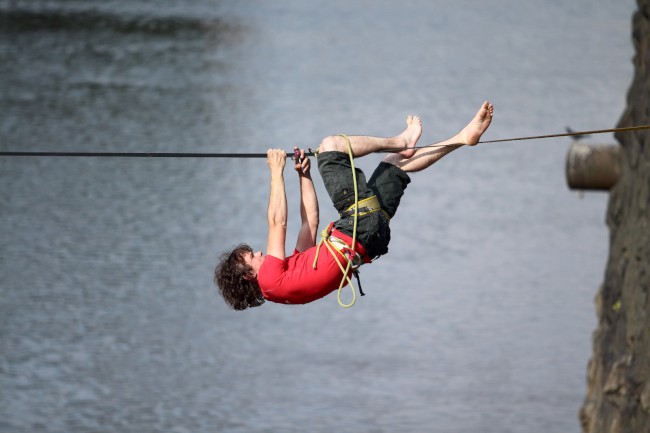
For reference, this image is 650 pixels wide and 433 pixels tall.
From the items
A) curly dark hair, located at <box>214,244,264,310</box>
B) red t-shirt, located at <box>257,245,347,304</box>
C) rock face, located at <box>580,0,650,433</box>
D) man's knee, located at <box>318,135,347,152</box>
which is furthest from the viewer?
rock face, located at <box>580,0,650,433</box>

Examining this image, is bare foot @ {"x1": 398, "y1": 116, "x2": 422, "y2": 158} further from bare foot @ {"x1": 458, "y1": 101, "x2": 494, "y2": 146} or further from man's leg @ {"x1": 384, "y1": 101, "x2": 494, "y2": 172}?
bare foot @ {"x1": 458, "y1": 101, "x2": 494, "y2": 146}

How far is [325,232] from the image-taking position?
19.4ft

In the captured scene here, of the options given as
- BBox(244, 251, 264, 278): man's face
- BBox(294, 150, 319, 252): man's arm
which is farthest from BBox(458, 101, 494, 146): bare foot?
BBox(244, 251, 264, 278): man's face

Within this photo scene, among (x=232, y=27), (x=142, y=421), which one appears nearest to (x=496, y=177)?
(x=142, y=421)

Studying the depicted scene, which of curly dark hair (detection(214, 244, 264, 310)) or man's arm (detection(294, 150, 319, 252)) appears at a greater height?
man's arm (detection(294, 150, 319, 252))

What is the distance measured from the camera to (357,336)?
53.4ft

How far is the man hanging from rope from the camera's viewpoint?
5840mm

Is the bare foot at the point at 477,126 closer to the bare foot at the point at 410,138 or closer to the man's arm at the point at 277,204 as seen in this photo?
the bare foot at the point at 410,138

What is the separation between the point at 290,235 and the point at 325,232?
13.0m

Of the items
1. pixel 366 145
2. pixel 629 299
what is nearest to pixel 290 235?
pixel 629 299

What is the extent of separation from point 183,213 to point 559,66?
40.2ft

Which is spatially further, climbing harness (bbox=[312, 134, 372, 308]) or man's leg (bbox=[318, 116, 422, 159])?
man's leg (bbox=[318, 116, 422, 159])

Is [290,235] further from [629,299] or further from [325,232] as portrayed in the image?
[325,232]

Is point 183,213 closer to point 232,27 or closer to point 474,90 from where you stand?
point 474,90
